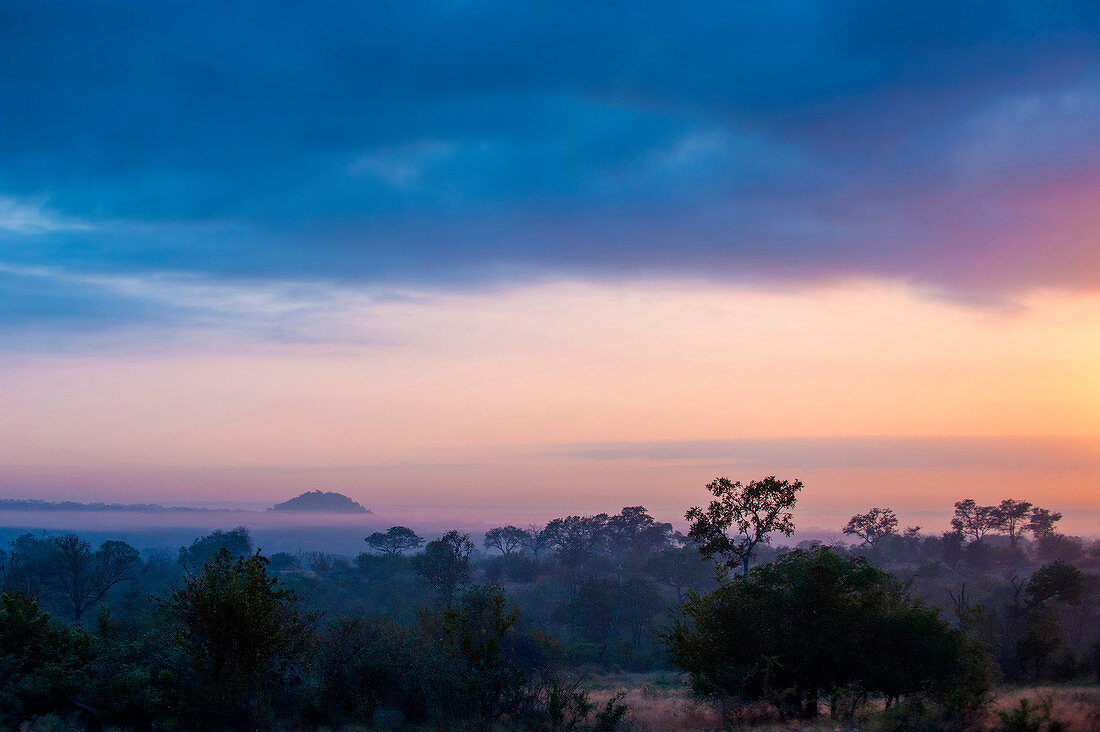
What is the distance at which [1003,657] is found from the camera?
43.6 metres

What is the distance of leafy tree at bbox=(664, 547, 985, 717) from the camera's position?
24062 mm

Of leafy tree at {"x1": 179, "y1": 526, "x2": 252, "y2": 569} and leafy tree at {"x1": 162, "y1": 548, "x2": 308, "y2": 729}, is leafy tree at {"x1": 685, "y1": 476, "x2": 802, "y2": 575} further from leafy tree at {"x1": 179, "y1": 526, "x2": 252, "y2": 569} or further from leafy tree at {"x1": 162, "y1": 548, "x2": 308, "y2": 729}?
leafy tree at {"x1": 179, "y1": 526, "x2": 252, "y2": 569}

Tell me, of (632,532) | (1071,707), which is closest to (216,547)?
(632,532)

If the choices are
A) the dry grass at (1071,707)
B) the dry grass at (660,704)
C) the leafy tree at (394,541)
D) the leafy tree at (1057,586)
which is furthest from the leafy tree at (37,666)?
the leafy tree at (394,541)

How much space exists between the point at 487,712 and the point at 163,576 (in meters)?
100

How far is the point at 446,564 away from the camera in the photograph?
85.1m

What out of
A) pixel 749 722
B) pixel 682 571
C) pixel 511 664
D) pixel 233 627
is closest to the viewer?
pixel 233 627

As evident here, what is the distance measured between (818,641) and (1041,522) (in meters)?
99.3

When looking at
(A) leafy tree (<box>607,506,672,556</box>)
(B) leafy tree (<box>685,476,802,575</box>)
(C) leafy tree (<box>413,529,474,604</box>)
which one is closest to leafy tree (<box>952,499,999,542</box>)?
(A) leafy tree (<box>607,506,672,556</box>)

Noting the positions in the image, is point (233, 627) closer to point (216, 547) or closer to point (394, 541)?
point (216, 547)

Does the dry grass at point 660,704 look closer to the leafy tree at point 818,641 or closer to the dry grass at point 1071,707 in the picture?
the leafy tree at point 818,641

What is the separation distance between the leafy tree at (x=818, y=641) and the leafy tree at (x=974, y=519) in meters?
91.6

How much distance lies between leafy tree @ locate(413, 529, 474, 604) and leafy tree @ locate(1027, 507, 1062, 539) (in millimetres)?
76197

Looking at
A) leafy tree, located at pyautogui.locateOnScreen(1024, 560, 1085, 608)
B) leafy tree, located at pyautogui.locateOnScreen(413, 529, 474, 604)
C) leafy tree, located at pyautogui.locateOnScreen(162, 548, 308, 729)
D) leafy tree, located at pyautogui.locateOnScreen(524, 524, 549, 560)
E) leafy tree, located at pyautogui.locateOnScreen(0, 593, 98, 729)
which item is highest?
leafy tree, located at pyautogui.locateOnScreen(162, 548, 308, 729)
